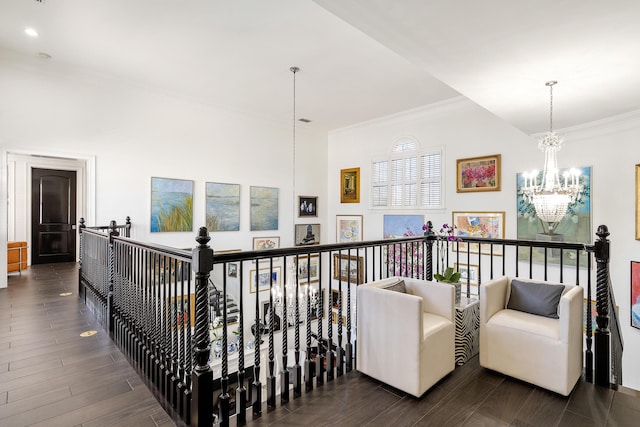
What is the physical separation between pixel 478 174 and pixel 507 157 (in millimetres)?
561

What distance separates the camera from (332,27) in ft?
12.6

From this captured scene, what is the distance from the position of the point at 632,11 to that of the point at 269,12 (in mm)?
3170

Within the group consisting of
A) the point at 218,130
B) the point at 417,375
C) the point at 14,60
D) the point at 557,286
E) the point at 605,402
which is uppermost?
the point at 14,60

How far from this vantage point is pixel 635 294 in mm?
4328

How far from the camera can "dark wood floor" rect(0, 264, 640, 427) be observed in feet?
6.15

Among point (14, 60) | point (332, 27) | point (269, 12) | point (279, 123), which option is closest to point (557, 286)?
point (332, 27)

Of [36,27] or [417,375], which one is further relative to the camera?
[36,27]

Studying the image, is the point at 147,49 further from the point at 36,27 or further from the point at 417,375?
the point at 417,375

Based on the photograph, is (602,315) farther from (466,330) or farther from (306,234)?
(306,234)

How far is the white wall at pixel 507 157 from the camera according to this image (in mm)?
4438

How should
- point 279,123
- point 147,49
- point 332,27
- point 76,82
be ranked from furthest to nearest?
A: point 279,123 → point 76,82 → point 147,49 → point 332,27

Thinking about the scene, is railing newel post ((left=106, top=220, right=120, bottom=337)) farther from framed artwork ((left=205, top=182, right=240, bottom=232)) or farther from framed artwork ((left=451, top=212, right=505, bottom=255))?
framed artwork ((left=451, top=212, right=505, bottom=255))

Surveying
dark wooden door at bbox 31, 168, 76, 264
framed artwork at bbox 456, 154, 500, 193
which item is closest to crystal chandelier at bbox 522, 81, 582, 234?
framed artwork at bbox 456, 154, 500, 193

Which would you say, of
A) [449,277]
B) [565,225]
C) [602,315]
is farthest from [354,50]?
[565,225]
